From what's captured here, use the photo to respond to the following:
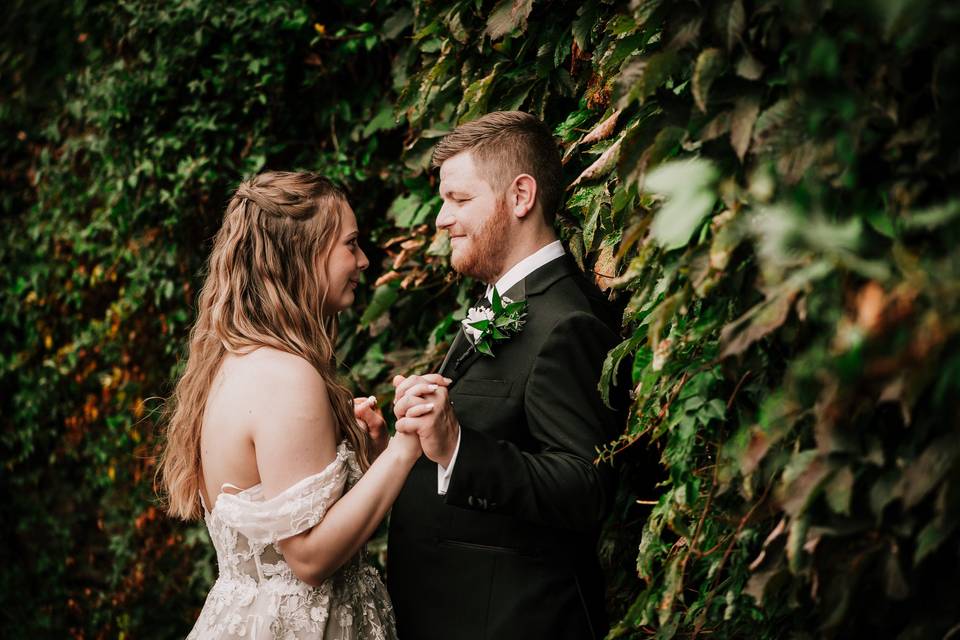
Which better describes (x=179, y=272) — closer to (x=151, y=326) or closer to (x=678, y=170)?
(x=151, y=326)

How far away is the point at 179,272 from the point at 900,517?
13.0ft

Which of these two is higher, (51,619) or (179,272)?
(179,272)

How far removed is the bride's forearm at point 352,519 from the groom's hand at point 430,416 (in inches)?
4.2

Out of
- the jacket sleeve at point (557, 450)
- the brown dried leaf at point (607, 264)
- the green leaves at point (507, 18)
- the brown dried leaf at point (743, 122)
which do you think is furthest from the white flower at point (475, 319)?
the brown dried leaf at point (743, 122)

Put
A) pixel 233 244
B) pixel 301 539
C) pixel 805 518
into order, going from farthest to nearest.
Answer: pixel 233 244, pixel 301 539, pixel 805 518

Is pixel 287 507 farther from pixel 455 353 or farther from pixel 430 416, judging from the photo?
pixel 455 353

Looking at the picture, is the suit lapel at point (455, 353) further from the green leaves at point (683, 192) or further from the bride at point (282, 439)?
the green leaves at point (683, 192)

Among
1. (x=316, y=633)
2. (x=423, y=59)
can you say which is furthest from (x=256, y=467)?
(x=423, y=59)

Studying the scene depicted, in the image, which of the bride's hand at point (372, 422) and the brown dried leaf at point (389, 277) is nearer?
the bride's hand at point (372, 422)

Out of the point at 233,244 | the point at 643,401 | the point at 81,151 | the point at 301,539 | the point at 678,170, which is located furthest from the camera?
the point at 81,151

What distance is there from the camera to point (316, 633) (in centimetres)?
232

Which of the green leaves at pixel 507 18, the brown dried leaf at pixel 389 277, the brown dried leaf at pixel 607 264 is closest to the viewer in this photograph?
the brown dried leaf at pixel 607 264

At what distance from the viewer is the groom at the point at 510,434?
218 cm

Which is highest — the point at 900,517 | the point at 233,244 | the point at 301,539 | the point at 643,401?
the point at 233,244
